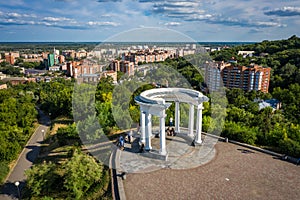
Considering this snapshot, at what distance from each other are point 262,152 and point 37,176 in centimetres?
1214

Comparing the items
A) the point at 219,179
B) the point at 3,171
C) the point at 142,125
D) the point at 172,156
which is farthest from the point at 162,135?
the point at 3,171

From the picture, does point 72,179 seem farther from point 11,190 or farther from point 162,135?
point 11,190

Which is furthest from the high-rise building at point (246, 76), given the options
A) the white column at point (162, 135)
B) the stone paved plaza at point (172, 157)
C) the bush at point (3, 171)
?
the bush at point (3, 171)

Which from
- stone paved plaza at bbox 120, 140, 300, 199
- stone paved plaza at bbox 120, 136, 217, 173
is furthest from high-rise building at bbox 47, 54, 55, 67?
stone paved plaza at bbox 120, 140, 300, 199

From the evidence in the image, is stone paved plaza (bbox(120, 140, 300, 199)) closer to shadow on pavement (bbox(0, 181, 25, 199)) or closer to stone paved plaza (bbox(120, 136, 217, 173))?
stone paved plaza (bbox(120, 136, 217, 173))

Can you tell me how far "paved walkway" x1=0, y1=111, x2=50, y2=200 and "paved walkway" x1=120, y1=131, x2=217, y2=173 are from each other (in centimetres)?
639

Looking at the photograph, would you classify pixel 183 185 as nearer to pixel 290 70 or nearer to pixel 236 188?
pixel 236 188

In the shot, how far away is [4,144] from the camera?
56.1 ft

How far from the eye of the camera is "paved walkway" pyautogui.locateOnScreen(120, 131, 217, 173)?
12703mm

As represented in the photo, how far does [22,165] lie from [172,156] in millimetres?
10692

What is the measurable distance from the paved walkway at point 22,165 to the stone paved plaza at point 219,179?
21.3 feet

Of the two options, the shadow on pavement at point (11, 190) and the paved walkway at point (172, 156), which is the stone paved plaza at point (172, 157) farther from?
the shadow on pavement at point (11, 190)

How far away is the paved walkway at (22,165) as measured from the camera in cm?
1378

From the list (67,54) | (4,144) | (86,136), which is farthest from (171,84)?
(67,54)
